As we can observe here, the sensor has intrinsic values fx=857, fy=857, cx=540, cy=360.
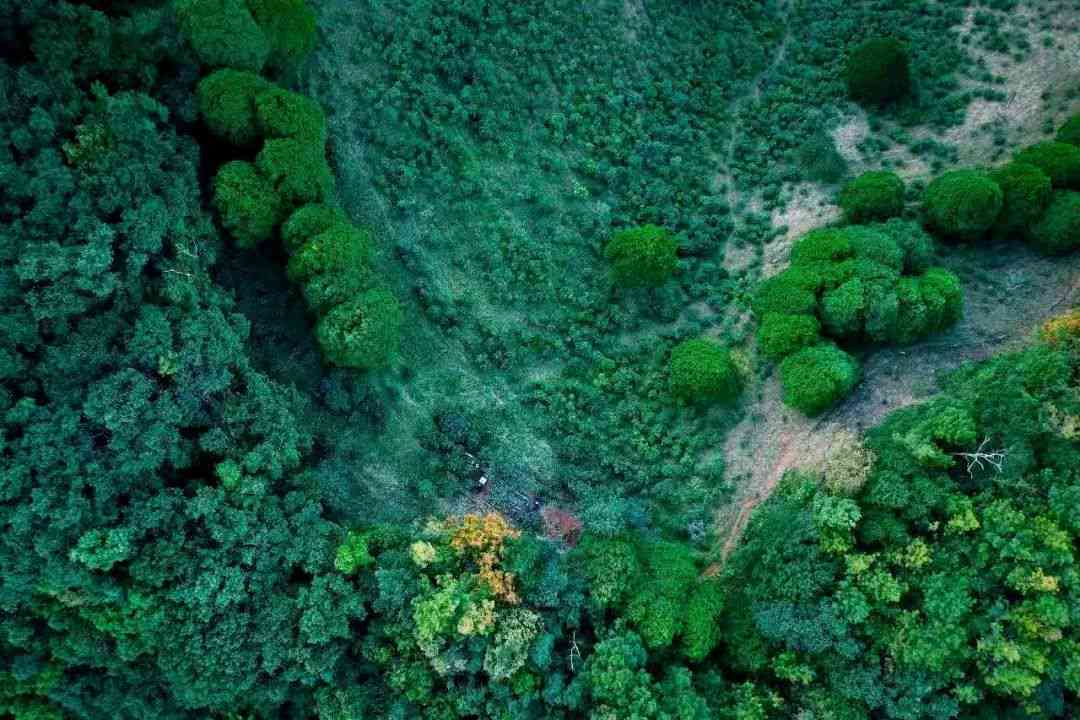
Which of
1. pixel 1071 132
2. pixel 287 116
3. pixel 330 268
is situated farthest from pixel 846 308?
pixel 287 116

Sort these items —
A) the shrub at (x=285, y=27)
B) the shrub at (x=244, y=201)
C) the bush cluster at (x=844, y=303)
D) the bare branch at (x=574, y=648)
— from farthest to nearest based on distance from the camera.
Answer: the bush cluster at (x=844, y=303), the shrub at (x=285, y=27), the shrub at (x=244, y=201), the bare branch at (x=574, y=648)

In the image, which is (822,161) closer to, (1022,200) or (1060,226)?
(1022,200)

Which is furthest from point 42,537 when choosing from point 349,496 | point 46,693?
point 349,496

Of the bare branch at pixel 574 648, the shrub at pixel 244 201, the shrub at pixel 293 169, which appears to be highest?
the shrub at pixel 293 169

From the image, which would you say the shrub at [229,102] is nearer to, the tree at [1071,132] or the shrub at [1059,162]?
the shrub at [1059,162]

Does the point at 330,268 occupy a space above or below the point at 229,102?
below

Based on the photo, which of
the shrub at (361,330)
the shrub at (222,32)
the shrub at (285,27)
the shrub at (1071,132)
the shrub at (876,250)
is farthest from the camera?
the shrub at (1071,132)

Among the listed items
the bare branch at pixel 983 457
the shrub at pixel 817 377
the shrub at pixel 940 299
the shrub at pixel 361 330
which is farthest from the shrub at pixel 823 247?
the shrub at pixel 361 330
